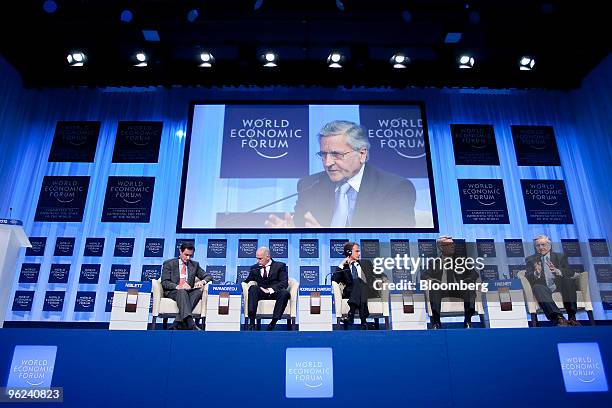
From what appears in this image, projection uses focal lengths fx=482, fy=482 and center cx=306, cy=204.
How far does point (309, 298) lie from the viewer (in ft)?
12.8

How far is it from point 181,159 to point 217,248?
1.54 m

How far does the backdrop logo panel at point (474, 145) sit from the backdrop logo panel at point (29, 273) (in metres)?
6.14

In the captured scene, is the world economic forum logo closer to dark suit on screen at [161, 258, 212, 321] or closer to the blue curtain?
dark suit on screen at [161, 258, 212, 321]

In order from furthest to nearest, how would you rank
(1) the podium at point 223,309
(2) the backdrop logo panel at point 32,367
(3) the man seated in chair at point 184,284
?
(3) the man seated in chair at point 184,284
(1) the podium at point 223,309
(2) the backdrop logo panel at point 32,367

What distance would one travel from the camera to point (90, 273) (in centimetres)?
654

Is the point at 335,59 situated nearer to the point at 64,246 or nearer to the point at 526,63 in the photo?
the point at 526,63

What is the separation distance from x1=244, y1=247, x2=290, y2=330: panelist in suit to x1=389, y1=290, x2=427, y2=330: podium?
1.25 m

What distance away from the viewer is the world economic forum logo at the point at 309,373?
2879 millimetres

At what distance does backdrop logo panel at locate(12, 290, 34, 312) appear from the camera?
632 centimetres

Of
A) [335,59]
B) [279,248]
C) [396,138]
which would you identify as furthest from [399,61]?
[279,248]

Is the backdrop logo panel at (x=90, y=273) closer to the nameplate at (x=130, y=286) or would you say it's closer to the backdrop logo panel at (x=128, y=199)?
the backdrop logo panel at (x=128, y=199)

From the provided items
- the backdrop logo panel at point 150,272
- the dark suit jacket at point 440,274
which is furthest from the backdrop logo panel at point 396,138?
the backdrop logo panel at point 150,272

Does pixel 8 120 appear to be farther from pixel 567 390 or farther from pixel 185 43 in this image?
pixel 567 390

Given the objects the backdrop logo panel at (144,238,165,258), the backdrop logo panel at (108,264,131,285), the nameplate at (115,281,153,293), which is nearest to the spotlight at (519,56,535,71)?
the backdrop logo panel at (144,238,165,258)
